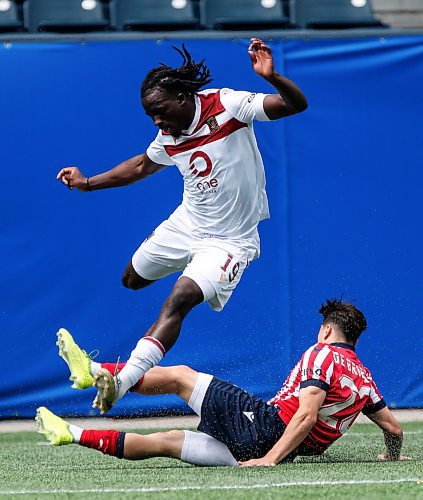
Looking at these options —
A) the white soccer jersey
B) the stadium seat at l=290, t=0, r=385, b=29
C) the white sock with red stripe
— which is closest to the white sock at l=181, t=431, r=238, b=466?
the white sock with red stripe

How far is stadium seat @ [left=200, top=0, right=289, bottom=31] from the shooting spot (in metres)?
9.63

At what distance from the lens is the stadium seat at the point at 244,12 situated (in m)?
9.63

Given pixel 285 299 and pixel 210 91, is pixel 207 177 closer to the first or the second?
pixel 210 91

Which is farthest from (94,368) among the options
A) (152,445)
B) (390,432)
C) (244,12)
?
(244,12)

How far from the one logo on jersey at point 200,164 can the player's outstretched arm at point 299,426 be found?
4.27 ft

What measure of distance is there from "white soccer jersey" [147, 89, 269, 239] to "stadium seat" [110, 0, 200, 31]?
→ 378cm

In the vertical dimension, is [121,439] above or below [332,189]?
below

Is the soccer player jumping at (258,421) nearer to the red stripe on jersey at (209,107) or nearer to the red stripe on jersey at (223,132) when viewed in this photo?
the red stripe on jersey at (223,132)

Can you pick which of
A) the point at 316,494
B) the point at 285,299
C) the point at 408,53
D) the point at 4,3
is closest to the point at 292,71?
the point at 408,53

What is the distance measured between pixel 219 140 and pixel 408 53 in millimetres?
3590

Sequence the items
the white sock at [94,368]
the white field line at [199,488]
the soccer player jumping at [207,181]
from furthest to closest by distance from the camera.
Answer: the soccer player jumping at [207,181] < the white sock at [94,368] < the white field line at [199,488]

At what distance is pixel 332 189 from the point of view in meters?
8.88

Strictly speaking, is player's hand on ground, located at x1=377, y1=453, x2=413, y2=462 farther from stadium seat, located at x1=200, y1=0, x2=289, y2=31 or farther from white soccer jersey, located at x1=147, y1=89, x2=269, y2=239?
stadium seat, located at x1=200, y1=0, x2=289, y2=31

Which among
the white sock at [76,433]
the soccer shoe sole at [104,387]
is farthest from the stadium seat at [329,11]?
the white sock at [76,433]
